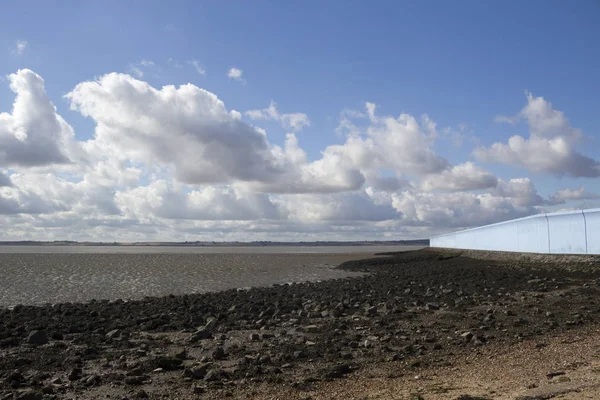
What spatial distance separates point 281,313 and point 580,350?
427 inches

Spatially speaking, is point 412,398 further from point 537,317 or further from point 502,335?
point 537,317

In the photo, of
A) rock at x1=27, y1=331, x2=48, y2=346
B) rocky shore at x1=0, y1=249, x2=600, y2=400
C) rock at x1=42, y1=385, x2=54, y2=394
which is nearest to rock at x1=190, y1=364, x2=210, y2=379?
rocky shore at x1=0, y1=249, x2=600, y2=400

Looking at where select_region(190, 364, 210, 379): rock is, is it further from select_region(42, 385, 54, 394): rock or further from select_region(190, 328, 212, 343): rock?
select_region(190, 328, 212, 343): rock

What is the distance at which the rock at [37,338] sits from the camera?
15.5 metres

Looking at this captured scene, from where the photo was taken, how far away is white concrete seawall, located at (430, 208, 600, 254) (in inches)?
1257

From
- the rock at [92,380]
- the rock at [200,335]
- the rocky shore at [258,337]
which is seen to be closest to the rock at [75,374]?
the rocky shore at [258,337]

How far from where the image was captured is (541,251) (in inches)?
1544

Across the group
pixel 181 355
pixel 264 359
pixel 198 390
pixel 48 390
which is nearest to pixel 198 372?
pixel 198 390

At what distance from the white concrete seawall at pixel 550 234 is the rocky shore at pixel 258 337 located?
7318 millimetres

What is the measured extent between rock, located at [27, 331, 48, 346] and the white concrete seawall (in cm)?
2840

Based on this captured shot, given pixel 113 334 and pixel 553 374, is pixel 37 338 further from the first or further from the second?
pixel 553 374

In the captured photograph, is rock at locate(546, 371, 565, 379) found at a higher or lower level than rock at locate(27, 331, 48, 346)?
higher

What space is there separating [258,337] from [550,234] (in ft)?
94.3

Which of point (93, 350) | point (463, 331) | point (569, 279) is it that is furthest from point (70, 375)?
point (569, 279)
